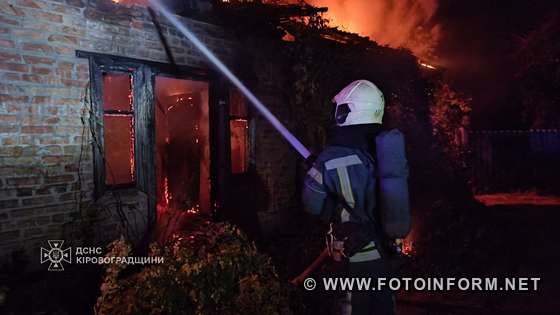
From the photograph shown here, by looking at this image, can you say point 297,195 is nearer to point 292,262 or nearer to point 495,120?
point 292,262

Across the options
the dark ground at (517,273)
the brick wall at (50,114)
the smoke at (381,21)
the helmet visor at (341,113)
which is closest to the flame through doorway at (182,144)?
the brick wall at (50,114)

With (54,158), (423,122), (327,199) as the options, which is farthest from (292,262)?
(423,122)

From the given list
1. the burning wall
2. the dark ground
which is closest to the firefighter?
the dark ground

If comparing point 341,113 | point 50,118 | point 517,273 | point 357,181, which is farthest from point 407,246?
point 50,118

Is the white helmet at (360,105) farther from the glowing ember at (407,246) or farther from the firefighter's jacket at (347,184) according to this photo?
the glowing ember at (407,246)

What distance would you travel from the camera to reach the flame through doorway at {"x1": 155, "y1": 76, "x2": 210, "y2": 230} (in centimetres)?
877

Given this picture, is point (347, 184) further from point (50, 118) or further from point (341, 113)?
point (50, 118)

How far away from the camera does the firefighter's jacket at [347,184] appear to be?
11.5ft

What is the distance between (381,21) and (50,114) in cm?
1367

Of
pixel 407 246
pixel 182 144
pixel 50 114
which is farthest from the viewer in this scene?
pixel 182 144

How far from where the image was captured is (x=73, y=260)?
530cm

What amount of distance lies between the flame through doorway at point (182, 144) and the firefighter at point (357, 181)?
5.22 meters

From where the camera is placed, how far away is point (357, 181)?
350cm

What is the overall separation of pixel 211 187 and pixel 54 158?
8.85ft
